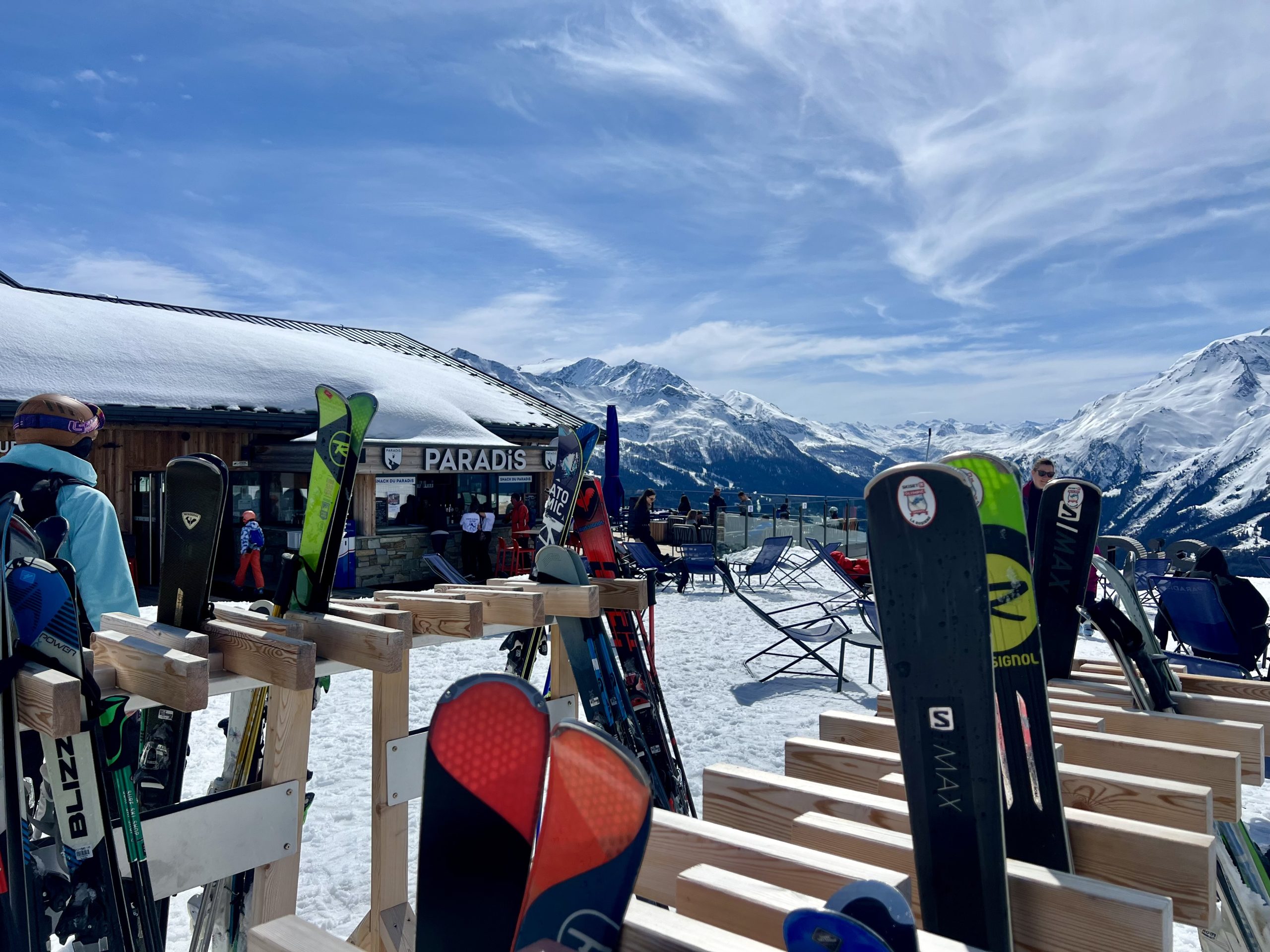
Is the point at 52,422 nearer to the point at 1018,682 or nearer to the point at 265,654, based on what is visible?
the point at 265,654

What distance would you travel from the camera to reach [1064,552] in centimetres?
222

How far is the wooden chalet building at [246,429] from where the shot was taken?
12023 millimetres

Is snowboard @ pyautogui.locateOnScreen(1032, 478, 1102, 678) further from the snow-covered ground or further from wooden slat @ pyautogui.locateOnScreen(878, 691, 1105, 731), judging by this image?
the snow-covered ground

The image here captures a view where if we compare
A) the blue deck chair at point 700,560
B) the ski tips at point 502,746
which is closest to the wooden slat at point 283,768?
the ski tips at point 502,746

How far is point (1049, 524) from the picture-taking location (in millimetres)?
2221

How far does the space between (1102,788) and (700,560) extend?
35.4ft

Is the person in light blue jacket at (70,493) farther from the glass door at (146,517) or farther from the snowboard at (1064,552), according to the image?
the glass door at (146,517)

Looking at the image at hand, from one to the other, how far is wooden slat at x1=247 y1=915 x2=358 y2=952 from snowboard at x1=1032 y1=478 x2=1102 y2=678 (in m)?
1.83

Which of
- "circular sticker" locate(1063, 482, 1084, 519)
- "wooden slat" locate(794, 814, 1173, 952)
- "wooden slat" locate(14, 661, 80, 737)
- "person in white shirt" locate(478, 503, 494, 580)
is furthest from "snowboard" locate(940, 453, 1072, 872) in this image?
"person in white shirt" locate(478, 503, 494, 580)

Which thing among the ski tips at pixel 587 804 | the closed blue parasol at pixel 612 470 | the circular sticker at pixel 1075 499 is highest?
the closed blue parasol at pixel 612 470

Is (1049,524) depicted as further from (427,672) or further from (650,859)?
(427,672)

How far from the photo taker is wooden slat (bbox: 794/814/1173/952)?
1.07 m

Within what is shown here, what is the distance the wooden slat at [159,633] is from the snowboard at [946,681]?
1424 millimetres

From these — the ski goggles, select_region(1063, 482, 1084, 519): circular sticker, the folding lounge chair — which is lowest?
the folding lounge chair
